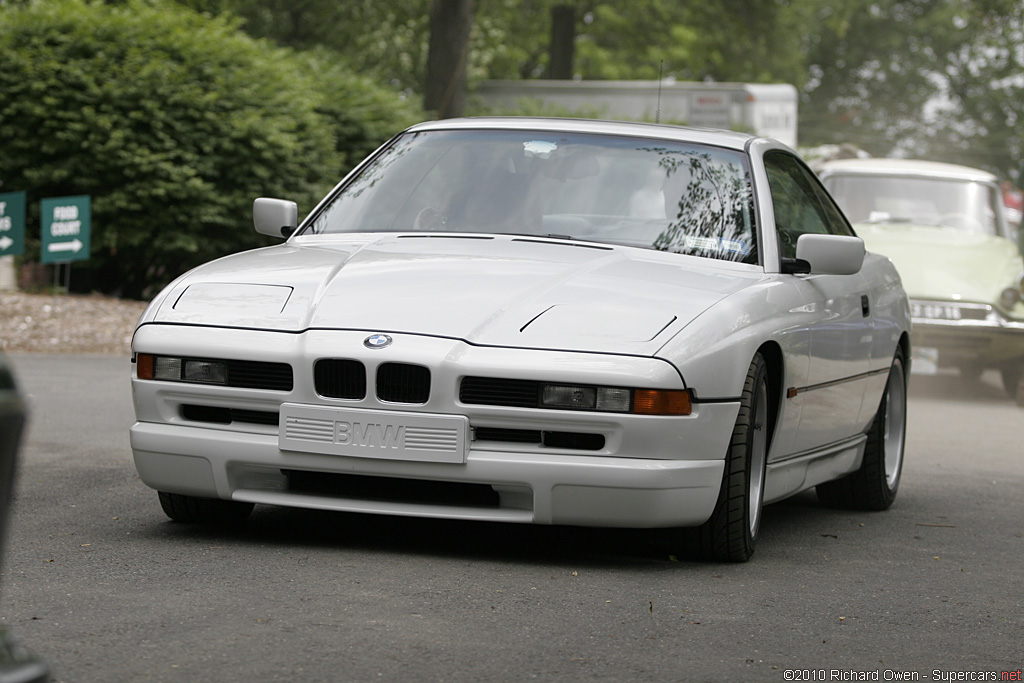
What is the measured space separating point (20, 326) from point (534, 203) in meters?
9.25

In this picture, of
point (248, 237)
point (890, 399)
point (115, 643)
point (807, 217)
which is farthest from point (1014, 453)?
point (248, 237)

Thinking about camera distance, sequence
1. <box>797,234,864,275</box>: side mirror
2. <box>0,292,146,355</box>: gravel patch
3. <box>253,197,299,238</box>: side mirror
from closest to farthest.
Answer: <box>797,234,864,275</box>: side mirror
<box>253,197,299,238</box>: side mirror
<box>0,292,146,355</box>: gravel patch

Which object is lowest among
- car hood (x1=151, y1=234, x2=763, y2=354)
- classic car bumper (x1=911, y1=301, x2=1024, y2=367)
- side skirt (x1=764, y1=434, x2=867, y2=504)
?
classic car bumper (x1=911, y1=301, x2=1024, y2=367)

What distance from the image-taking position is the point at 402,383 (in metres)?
4.79

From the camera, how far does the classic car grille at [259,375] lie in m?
4.88

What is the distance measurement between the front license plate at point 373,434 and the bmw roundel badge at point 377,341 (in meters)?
0.20

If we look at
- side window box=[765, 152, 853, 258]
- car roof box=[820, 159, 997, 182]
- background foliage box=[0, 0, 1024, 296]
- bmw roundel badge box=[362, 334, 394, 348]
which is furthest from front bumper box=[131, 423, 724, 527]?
car roof box=[820, 159, 997, 182]

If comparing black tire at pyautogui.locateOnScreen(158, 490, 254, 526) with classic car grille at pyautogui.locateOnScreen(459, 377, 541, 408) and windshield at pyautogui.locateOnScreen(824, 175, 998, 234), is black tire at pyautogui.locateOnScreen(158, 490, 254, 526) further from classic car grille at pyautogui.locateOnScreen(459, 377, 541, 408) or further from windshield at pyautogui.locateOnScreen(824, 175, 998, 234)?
windshield at pyautogui.locateOnScreen(824, 175, 998, 234)

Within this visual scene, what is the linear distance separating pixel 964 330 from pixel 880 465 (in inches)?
264

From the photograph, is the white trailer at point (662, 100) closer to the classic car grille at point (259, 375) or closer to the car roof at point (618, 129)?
the car roof at point (618, 129)

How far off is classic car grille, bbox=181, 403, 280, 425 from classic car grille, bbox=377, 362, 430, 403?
1.30 feet

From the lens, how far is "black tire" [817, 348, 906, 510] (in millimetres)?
6965

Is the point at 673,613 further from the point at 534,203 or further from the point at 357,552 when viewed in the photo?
the point at 534,203

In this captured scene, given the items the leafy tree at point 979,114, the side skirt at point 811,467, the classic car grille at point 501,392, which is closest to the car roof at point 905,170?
the side skirt at point 811,467
